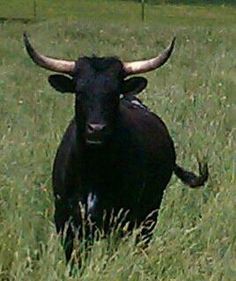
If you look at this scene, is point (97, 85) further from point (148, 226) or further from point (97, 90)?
point (148, 226)

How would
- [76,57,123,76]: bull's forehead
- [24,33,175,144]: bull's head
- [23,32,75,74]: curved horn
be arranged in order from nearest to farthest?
1. [24,33,175,144]: bull's head
2. [76,57,123,76]: bull's forehead
3. [23,32,75,74]: curved horn

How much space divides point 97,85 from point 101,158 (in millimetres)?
508

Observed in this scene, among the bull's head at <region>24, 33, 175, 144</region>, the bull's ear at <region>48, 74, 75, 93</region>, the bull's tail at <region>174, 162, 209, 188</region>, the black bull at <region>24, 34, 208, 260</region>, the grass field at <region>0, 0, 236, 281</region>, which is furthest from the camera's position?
the bull's tail at <region>174, 162, 209, 188</region>

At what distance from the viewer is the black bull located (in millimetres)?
6738

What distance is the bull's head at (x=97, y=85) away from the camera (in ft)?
21.8

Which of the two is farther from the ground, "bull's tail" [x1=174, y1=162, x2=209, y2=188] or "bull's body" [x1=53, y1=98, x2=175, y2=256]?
"bull's body" [x1=53, y1=98, x2=175, y2=256]

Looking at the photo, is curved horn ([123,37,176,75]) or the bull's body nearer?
the bull's body

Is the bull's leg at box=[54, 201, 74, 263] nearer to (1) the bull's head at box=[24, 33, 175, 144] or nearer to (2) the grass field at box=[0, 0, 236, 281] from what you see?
(2) the grass field at box=[0, 0, 236, 281]

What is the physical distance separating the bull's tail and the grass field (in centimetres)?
7

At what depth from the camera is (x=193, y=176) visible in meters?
8.18

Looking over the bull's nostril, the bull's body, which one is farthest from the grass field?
the bull's nostril

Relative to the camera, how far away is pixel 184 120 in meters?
10.9

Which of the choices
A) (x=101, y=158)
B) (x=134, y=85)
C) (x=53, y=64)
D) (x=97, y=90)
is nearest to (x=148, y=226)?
(x=101, y=158)

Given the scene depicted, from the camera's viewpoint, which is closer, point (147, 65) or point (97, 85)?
point (97, 85)
